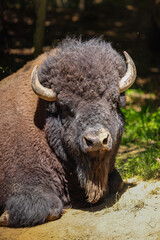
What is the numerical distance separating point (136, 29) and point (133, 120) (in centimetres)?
638

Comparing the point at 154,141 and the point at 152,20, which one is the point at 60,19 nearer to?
the point at 152,20

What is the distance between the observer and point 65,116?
4320mm

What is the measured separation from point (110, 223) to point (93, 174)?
60cm

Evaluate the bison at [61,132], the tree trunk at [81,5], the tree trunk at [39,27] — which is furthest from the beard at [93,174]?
the tree trunk at [81,5]

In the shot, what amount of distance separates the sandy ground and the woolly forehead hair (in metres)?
1.28

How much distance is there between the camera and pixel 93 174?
13.9ft

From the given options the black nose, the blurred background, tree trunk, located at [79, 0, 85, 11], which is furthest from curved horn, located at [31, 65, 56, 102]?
tree trunk, located at [79, 0, 85, 11]

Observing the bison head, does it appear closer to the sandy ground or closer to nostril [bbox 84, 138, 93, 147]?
nostril [bbox 84, 138, 93, 147]

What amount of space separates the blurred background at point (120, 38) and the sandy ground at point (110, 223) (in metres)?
0.77

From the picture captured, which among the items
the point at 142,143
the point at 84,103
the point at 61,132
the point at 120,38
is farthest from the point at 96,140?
the point at 120,38

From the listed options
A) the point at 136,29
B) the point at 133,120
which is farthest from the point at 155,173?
the point at 136,29

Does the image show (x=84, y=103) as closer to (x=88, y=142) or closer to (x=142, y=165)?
(x=88, y=142)

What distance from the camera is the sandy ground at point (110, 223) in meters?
3.67

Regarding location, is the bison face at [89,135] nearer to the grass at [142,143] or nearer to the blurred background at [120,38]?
the grass at [142,143]
